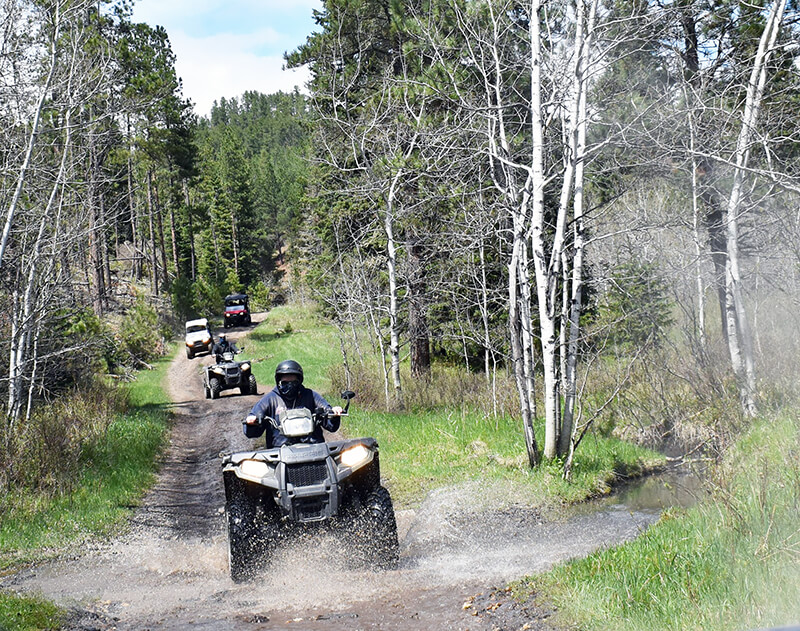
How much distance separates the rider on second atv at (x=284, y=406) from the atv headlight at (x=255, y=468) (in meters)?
0.54

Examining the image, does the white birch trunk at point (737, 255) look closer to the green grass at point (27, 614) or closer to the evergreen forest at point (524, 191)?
the evergreen forest at point (524, 191)

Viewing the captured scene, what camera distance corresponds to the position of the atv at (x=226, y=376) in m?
24.4

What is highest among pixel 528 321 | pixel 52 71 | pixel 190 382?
pixel 52 71

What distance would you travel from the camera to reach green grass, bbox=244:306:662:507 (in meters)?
10.9

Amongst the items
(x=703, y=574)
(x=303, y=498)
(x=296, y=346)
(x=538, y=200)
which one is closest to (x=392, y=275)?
(x=538, y=200)

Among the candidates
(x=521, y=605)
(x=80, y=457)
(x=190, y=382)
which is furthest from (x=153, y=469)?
(x=190, y=382)

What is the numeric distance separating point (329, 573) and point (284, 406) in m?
1.93

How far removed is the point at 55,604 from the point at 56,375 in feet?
44.6

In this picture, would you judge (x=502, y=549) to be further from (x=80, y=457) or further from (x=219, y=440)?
(x=219, y=440)

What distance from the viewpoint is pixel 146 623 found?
6109mm

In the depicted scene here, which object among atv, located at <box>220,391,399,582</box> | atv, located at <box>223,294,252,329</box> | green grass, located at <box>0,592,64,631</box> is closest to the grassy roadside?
green grass, located at <box>0,592,64,631</box>

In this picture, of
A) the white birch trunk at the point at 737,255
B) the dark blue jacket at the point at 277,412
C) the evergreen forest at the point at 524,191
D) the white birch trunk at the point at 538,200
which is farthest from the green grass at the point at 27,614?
the white birch trunk at the point at 737,255

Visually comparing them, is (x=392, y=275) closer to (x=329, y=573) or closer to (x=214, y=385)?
(x=214, y=385)

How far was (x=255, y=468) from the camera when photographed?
7285 millimetres
